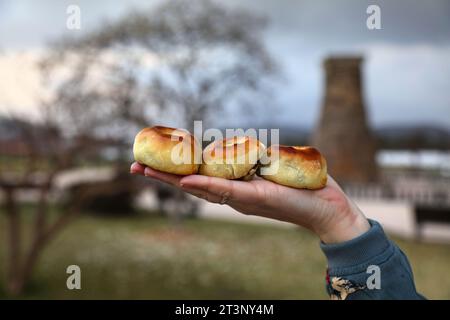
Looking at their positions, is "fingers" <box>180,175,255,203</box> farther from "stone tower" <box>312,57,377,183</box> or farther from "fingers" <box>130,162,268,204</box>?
"stone tower" <box>312,57,377,183</box>

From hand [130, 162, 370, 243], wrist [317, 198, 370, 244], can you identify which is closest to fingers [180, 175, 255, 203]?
hand [130, 162, 370, 243]

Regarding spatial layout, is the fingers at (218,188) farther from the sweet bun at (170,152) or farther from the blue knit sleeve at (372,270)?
the blue knit sleeve at (372,270)

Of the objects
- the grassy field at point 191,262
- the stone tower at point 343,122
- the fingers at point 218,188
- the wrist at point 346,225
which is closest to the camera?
the fingers at point 218,188

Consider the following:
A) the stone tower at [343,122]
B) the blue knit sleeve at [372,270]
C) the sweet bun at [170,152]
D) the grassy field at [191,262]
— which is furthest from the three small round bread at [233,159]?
the stone tower at [343,122]

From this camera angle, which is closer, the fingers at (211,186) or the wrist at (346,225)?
the fingers at (211,186)
